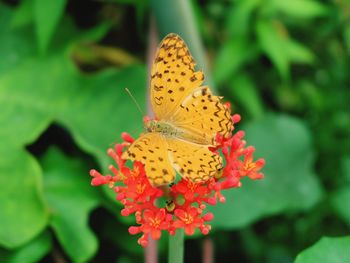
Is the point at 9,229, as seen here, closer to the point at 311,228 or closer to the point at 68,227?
the point at 68,227

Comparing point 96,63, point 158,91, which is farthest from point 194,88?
point 96,63

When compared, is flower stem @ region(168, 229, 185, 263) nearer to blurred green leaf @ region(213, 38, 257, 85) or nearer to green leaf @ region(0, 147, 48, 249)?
green leaf @ region(0, 147, 48, 249)

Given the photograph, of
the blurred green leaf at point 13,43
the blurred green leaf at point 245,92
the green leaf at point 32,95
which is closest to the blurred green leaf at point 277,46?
the blurred green leaf at point 245,92

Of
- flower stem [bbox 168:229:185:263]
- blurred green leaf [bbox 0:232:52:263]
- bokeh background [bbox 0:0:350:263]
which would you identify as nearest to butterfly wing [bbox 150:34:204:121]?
flower stem [bbox 168:229:185:263]

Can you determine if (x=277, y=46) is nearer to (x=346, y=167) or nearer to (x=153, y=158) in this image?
(x=346, y=167)

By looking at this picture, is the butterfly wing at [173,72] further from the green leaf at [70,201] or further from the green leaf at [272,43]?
the green leaf at [272,43]

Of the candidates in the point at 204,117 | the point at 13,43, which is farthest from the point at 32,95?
the point at 204,117
